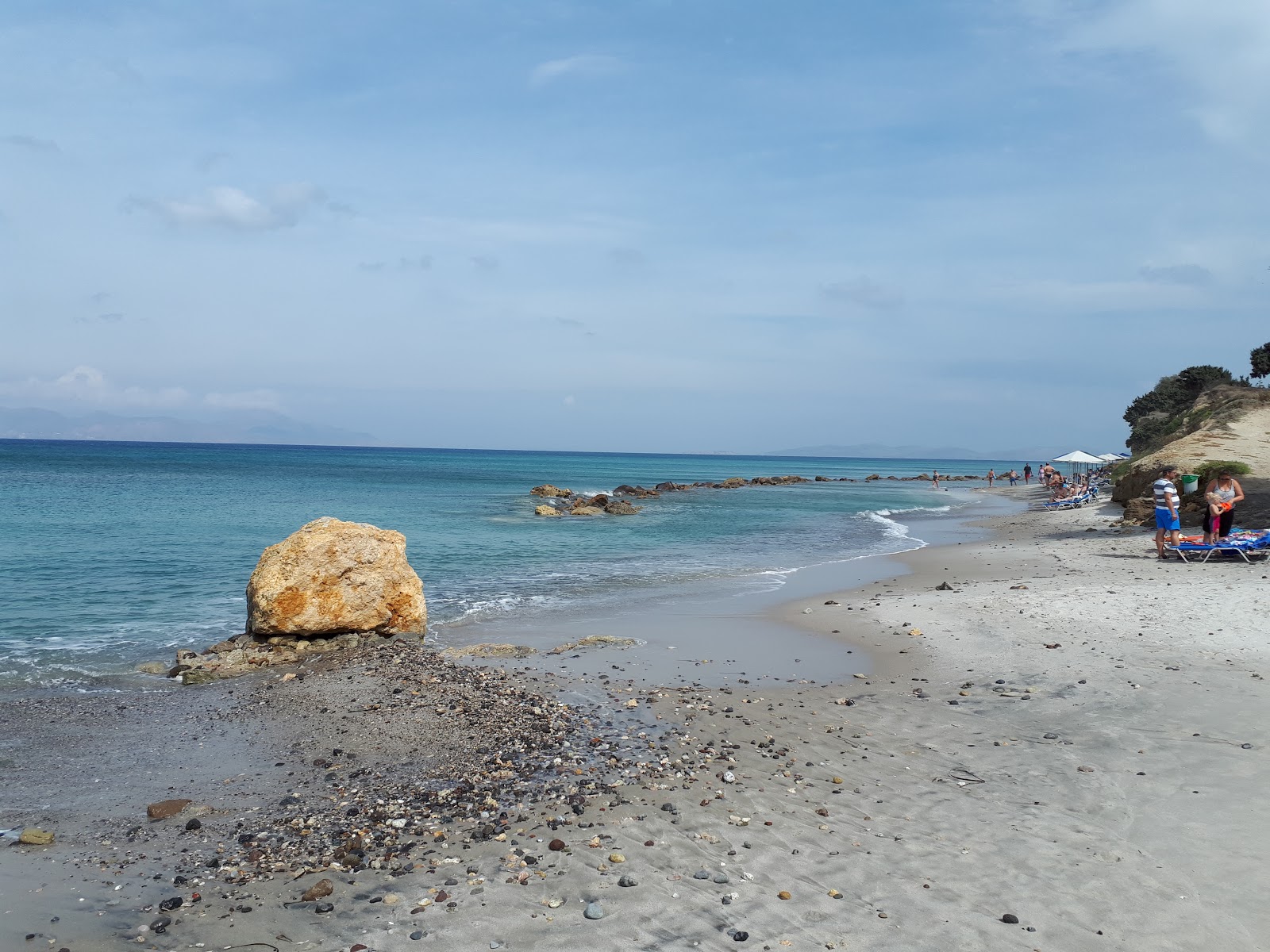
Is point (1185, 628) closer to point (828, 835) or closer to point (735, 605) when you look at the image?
point (735, 605)

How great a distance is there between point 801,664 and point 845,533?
2273 centimetres

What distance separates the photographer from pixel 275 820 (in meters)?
6.60

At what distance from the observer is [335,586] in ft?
43.7

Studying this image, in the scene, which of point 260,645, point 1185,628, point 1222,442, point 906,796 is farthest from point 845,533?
point 906,796

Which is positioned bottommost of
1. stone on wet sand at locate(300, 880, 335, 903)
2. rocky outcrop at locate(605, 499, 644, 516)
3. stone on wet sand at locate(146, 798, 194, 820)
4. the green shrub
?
stone on wet sand at locate(146, 798, 194, 820)

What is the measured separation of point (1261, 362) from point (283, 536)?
5701 cm

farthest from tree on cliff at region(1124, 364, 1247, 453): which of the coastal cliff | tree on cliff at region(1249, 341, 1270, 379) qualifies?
the coastal cliff

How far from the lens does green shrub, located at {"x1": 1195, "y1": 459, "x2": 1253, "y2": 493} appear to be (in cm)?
2339

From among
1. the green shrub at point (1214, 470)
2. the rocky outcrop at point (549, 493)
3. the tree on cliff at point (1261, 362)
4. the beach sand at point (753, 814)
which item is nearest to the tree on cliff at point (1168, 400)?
the tree on cliff at point (1261, 362)

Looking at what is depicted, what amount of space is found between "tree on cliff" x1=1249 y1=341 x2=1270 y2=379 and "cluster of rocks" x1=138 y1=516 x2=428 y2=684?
5732 cm

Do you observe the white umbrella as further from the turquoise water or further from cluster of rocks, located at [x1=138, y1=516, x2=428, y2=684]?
cluster of rocks, located at [x1=138, y1=516, x2=428, y2=684]

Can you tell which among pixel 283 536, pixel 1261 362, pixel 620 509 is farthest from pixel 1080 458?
pixel 283 536

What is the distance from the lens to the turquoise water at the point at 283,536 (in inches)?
568

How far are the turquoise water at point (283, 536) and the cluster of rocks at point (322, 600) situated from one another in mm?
956
